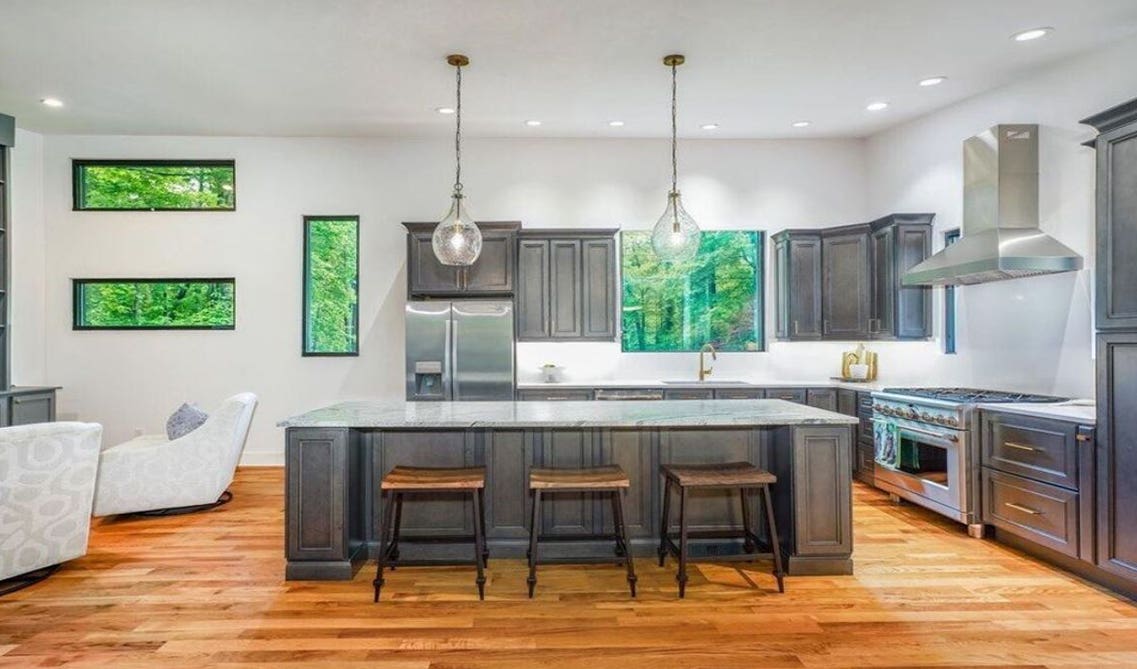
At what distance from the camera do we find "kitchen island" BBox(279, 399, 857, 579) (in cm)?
305

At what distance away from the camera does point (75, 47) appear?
12.6 feet

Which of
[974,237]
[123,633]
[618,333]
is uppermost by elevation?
[974,237]

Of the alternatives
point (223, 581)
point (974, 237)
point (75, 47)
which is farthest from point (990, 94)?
point (75, 47)

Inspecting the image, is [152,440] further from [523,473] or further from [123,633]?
[523,473]

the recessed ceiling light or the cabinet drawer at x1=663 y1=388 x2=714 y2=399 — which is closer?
the recessed ceiling light

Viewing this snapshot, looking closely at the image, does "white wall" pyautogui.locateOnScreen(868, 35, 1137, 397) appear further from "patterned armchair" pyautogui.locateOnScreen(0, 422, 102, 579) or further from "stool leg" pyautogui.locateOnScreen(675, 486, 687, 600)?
"patterned armchair" pyautogui.locateOnScreen(0, 422, 102, 579)

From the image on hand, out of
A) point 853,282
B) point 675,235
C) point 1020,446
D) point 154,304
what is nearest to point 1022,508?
point 1020,446

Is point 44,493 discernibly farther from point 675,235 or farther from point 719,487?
point 675,235

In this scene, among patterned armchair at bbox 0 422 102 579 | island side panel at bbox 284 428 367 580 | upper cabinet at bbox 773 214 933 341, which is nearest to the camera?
patterned armchair at bbox 0 422 102 579

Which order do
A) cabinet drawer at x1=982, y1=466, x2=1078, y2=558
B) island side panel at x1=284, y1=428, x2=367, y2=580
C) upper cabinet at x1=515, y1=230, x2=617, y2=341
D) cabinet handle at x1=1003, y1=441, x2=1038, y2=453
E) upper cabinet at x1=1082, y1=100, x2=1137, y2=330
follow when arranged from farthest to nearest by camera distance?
1. upper cabinet at x1=515, y1=230, x2=617, y2=341
2. cabinet handle at x1=1003, y1=441, x2=1038, y2=453
3. cabinet drawer at x1=982, y1=466, x2=1078, y2=558
4. island side panel at x1=284, y1=428, x2=367, y2=580
5. upper cabinet at x1=1082, y1=100, x2=1137, y2=330

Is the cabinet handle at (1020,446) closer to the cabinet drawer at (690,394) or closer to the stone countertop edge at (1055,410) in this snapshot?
the stone countertop edge at (1055,410)

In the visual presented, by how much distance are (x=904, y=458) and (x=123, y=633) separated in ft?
16.0

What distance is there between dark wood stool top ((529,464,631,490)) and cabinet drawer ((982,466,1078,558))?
243 cm

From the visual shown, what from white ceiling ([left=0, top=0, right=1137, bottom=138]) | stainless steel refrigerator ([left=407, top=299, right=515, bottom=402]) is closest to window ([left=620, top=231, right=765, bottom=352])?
white ceiling ([left=0, top=0, right=1137, bottom=138])
